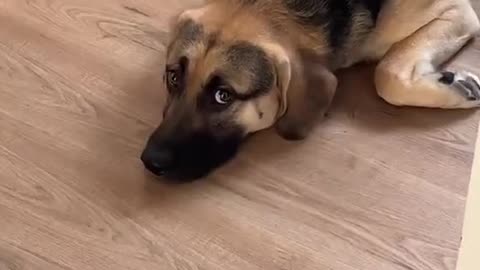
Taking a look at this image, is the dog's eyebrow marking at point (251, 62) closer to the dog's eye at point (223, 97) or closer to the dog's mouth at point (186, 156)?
the dog's eye at point (223, 97)

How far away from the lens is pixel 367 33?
2.12 meters

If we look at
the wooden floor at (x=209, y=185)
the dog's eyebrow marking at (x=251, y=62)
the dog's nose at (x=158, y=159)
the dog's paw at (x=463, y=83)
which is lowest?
the wooden floor at (x=209, y=185)

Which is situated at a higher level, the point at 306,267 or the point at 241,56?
the point at 241,56

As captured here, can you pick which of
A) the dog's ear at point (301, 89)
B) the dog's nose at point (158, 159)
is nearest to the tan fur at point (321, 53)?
the dog's ear at point (301, 89)

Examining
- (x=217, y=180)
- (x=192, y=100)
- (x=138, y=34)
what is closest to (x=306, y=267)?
(x=217, y=180)

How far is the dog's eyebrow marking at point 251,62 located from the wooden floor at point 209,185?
0.82 ft

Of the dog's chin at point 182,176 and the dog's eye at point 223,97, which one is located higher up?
the dog's eye at point 223,97

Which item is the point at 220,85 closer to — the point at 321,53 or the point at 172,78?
the point at 172,78

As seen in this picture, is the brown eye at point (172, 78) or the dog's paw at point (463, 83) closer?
the brown eye at point (172, 78)

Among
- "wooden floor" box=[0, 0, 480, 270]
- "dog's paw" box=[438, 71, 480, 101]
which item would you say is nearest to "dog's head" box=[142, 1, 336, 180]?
"wooden floor" box=[0, 0, 480, 270]

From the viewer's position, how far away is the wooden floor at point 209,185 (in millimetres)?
1961

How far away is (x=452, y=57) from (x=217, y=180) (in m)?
0.70

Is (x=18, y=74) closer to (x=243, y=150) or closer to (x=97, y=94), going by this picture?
A: (x=97, y=94)

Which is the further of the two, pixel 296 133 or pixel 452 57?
pixel 452 57
